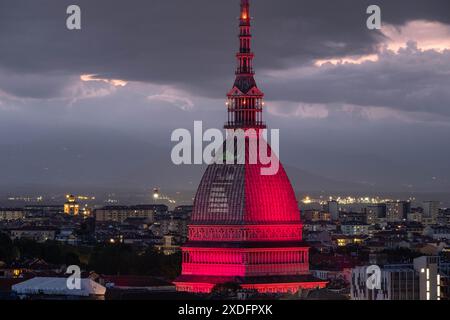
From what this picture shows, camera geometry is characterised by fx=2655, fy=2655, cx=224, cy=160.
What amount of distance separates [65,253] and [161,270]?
18.0 metres

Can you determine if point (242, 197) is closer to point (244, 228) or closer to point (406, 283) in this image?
point (244, 228)

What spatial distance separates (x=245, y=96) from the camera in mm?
127688

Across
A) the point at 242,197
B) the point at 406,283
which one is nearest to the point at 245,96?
the point at 242,197

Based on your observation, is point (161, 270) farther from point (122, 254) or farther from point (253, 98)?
point (253, 98)

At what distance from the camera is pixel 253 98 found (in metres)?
128

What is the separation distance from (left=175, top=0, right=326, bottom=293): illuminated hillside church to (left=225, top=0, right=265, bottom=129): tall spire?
0.05 meters

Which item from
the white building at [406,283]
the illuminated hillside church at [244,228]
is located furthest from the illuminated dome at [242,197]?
the white building at [406,283]

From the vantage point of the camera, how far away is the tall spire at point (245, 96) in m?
128

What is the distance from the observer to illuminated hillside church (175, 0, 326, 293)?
424 ft

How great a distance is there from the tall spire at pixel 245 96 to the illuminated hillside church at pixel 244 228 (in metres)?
0.05

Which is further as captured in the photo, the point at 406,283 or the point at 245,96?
the point at 245,96

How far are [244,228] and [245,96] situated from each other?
696cm

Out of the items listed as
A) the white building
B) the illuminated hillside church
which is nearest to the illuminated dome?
the illuminated hillside church
